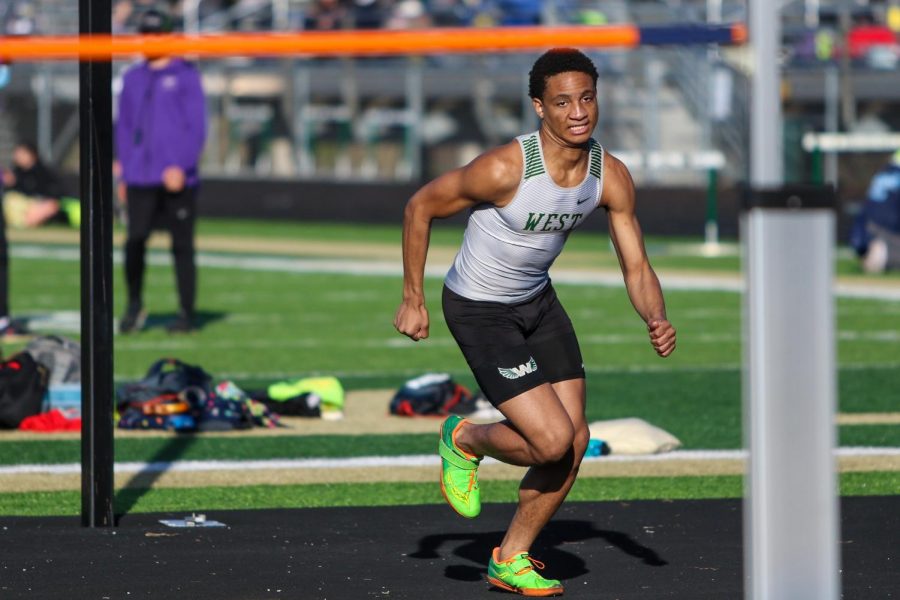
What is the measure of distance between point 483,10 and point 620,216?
26280mm

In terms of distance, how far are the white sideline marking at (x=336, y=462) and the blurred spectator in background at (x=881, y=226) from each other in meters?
11.2

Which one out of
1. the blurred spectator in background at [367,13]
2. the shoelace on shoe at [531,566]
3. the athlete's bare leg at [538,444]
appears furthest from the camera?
the blurred spectator in background at [367,13]

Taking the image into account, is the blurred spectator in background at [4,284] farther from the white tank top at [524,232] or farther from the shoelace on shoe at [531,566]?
the shoelace on shoe at [531,566]

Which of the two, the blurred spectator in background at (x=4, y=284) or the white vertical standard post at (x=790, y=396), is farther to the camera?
the blurred spectator in background at (x=4, y=284)

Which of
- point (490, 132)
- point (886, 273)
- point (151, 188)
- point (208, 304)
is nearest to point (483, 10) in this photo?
point (490, 132)

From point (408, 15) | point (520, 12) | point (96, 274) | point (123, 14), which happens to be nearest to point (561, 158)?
point (96, 274)

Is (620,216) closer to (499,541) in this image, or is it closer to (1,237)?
(499,541)

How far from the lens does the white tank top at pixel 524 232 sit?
5957mm

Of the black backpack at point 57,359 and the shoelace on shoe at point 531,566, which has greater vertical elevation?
the shoelace on shoe at point 531,566

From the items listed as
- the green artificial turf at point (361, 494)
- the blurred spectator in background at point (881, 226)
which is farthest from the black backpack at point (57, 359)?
the blurred spectator in background at point (881, 226)

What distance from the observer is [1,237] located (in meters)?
13.4

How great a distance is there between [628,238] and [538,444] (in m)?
0.81

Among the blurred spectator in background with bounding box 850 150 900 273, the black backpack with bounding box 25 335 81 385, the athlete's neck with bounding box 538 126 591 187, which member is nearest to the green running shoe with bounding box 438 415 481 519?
the athlete's neck with bounding box 538 126 591 187

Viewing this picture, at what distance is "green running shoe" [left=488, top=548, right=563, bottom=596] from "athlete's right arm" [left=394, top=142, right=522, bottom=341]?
0.86 meters
